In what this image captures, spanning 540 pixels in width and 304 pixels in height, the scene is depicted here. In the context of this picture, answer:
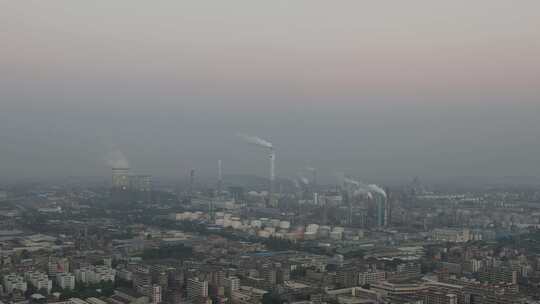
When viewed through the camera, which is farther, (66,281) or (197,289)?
(66,281)

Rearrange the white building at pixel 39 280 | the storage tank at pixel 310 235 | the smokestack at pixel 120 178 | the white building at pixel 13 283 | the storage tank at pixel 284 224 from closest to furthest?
the white building at pixel 13 283 < the white building at pixel 39 280 < the storage tank at pixel 310 235 < the storage tank at pixel 284 224 < the smokestack at pixel 120 178

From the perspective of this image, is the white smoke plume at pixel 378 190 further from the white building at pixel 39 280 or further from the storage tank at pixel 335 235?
the white building at pixel 39 280

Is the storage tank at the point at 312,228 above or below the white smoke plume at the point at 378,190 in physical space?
below

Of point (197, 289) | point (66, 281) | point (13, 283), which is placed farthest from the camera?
point (66, 281)

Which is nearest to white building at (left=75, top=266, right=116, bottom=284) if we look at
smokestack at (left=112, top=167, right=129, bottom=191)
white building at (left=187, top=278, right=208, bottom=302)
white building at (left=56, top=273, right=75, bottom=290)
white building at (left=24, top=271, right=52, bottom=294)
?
white building at (left=56, top=273, right=75, bottom=290)

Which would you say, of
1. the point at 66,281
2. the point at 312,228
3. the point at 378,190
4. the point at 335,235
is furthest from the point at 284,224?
the point at 66,281

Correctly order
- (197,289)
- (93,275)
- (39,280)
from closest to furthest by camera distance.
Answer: (197,289), (39,280), (93,275)

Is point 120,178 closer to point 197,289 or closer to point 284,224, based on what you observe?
point 284,224

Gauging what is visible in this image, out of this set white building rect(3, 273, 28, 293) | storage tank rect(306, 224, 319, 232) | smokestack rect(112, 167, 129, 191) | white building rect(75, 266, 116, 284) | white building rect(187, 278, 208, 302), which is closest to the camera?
white building rect(187, 278, 208, 302)

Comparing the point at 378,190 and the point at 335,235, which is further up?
the point at 378,190

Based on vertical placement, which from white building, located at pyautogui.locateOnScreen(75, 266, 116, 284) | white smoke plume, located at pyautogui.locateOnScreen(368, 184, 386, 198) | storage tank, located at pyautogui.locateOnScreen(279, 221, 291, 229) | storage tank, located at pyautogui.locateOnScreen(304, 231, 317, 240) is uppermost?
white smoke plume, located at pyautogui.locateOnScreen(368, 184, 386, 198)

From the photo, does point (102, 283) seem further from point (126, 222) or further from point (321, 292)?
point (126, 222)

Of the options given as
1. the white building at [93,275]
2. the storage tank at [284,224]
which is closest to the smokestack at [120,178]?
the storage tank at [284,224]

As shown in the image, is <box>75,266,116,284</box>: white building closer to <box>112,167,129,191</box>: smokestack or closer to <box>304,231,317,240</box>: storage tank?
<box>304,231,317,240</box>: storage tank
